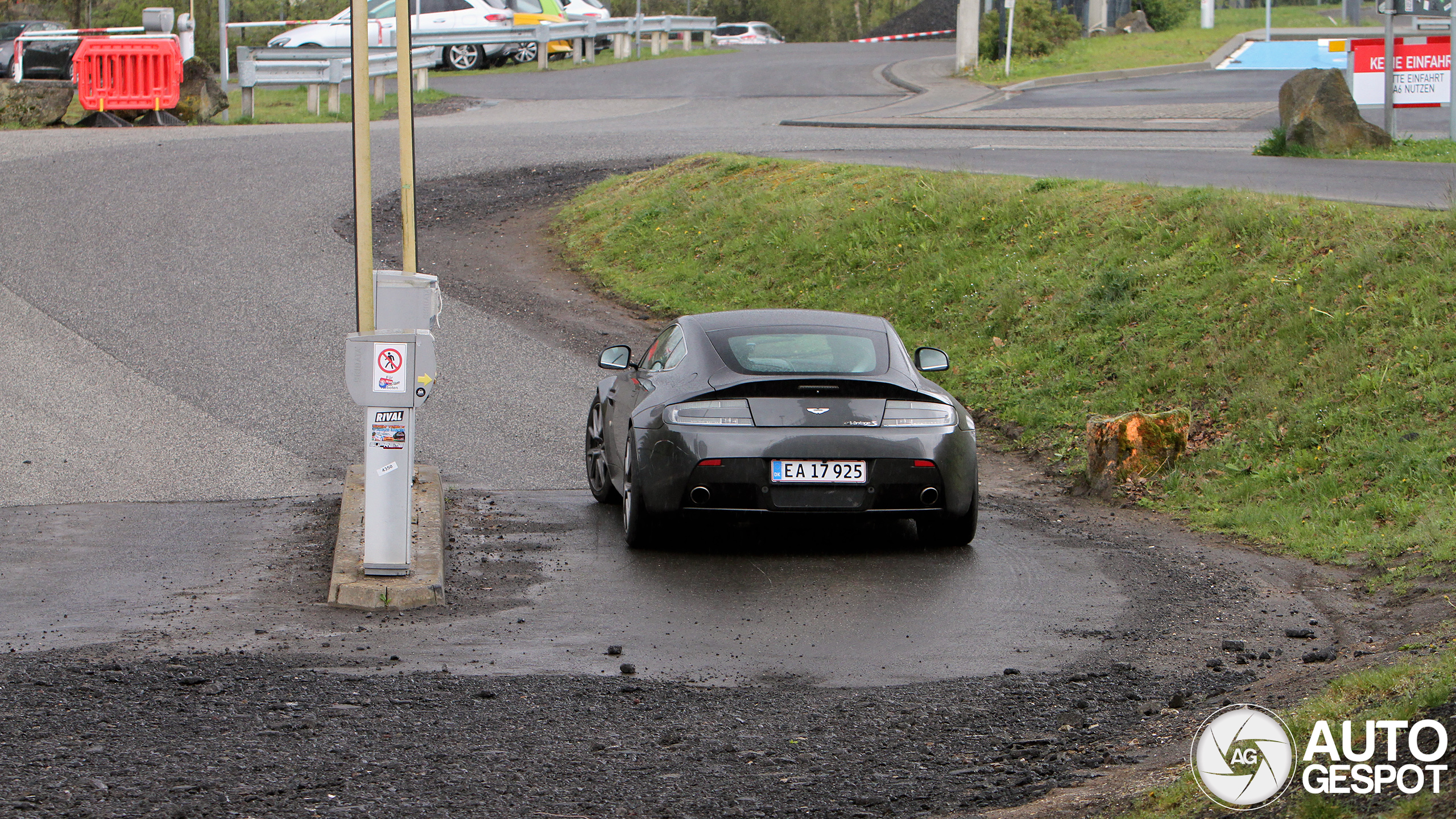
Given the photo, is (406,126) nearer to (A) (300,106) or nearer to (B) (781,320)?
(B) (781,320)

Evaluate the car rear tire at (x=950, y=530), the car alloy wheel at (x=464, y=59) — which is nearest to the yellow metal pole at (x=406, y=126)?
the car rear tire at (x=950, y=530)

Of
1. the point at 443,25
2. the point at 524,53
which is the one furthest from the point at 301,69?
the point at 524,53

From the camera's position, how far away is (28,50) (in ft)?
99.3

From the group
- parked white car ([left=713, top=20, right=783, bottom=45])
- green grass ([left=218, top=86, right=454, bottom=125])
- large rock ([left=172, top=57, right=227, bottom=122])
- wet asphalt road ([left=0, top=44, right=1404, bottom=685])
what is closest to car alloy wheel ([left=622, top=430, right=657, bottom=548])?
wet asphalt road ([left=0, top=44, right=1404, bottom=685])

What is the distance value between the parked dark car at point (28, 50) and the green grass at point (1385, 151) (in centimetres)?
2286

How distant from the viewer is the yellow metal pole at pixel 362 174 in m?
7.87

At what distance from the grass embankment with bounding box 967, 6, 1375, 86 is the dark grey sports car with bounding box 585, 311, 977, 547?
27.8 meters

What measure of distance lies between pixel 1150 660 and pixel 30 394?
9.91 meters

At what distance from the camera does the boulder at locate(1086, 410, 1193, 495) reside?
10359 mm

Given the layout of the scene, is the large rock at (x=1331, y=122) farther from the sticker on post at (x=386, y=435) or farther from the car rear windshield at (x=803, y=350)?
the sticker on post at (x=386, y=435)

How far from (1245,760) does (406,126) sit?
624 centimetres

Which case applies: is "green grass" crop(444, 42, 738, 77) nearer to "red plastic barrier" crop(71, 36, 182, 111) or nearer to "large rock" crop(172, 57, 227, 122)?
"large rock" crop(172, 57, 227, 122)

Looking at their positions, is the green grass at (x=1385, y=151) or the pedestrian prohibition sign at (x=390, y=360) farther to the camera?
the green grass at (x=1385, y=151)

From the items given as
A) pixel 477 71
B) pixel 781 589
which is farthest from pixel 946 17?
pixel 781 589
